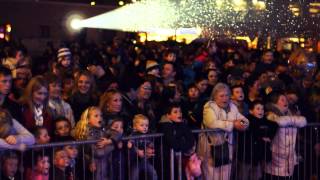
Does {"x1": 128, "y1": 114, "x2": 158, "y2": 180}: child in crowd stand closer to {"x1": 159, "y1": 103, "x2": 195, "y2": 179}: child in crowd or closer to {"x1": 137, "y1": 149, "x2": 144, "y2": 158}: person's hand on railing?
{"x1": 137, "y1": 149, "x2": 144, "y2": 158}: person's hand on railing

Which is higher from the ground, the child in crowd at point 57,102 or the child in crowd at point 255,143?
the child in crowd at point 57,102

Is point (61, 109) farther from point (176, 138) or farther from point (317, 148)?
point (317, 148)

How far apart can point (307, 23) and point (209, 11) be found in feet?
11.4

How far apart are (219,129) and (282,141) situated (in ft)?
3.54

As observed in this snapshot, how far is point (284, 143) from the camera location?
8.29 m

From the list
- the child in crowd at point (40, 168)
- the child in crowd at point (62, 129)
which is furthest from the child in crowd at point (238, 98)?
the child in crowd at point (40, 168)

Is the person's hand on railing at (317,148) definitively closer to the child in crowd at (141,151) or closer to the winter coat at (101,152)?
the child in crowd at (141,151)

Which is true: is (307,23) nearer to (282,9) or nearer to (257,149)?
(282,9)

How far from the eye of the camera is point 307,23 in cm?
1923

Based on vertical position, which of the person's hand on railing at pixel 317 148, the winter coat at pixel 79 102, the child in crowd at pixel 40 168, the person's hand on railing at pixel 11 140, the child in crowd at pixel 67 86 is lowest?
the person's hand on railing at pixel 317 148

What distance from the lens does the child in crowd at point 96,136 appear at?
6.77 m

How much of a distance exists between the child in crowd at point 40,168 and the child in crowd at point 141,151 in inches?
38.4

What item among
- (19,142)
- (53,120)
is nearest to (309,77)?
(53,120)

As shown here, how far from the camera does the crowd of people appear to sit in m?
6.68
